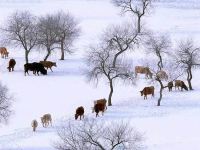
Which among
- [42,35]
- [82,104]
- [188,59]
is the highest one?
[42,35]

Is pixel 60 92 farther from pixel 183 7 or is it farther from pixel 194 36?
pixel 183 7

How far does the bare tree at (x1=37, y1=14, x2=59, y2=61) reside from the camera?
167 ft

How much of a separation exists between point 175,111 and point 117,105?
430 cm

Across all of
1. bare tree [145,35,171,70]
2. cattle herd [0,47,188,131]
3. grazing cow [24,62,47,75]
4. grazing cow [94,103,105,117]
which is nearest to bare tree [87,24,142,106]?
cattle herd [0,47,188,131]

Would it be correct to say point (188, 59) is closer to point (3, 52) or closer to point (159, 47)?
point (159, 47)

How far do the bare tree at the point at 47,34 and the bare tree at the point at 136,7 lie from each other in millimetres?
11394

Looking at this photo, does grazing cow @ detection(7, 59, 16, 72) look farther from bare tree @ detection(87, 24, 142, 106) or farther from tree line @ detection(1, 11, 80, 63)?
bare tree @ detection(87, 24, 142, 106)

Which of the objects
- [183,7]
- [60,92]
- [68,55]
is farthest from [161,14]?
[60,92]

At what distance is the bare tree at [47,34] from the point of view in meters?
51.0

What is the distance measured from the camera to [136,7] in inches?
2677

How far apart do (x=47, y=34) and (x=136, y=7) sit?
1946 centimetres

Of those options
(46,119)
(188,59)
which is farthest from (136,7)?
(46,119)

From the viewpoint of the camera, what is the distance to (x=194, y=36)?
6219 centimetres

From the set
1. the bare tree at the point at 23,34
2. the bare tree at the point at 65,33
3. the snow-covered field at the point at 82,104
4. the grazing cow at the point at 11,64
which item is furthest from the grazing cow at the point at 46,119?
the bare tree at the point at 65,33
